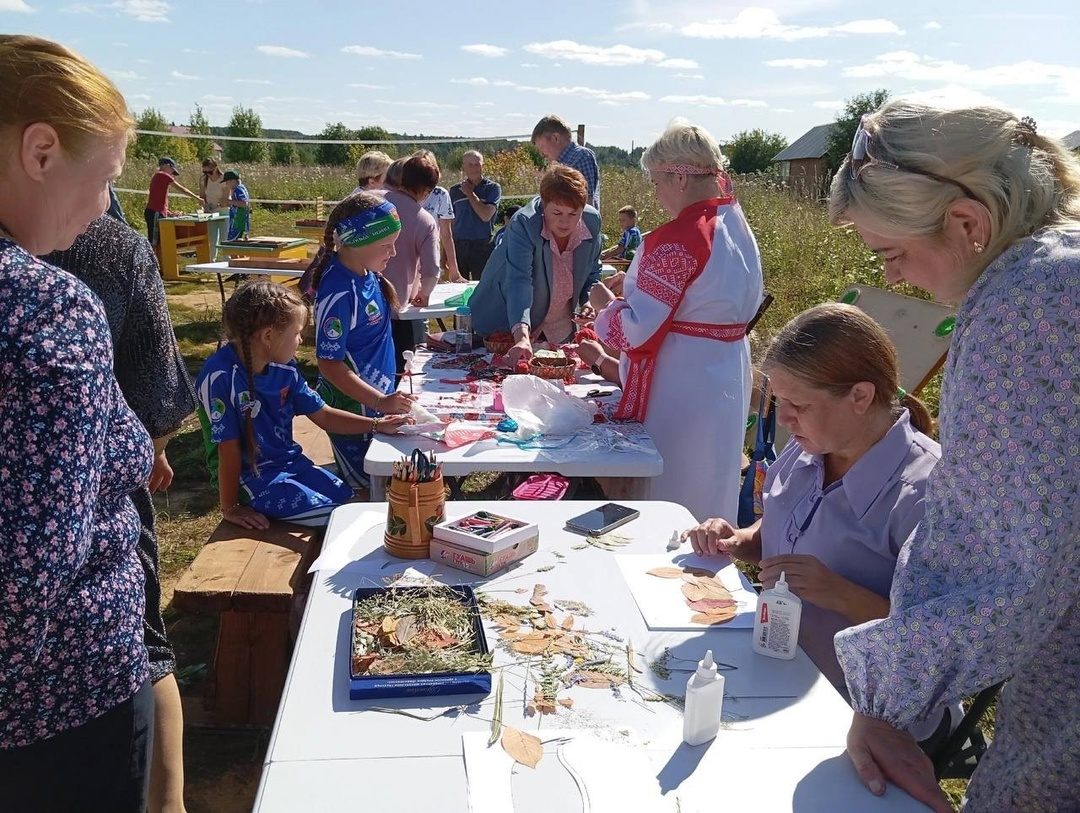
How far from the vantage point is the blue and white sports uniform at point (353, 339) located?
327cm

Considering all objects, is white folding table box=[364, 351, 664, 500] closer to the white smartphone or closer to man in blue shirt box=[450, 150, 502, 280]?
the white smartphone

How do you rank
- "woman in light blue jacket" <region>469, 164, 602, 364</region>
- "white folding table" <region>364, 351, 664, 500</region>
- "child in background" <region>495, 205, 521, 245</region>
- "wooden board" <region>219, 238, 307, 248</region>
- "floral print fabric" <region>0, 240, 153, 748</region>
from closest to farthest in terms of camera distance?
"floral print fabric" <region>0, 240, 153, 748</region>, "white folding table" <region>364, 351, 664, 500</region>, "woman in light blue jacket" <region>469, 164, 602, 364</region>, "child in background" <region>495, 205, 521, 245</region>, "wooden board" <region>219, 238, 307, 248</region>

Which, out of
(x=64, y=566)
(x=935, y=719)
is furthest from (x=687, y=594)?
(x=64, y=566)

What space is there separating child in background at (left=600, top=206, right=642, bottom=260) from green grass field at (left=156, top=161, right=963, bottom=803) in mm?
1448

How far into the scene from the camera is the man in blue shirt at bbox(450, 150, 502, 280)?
835 centimetres

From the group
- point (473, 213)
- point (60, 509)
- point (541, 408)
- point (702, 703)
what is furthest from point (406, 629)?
point (473, 213)

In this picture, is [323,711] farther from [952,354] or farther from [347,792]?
[952,354]

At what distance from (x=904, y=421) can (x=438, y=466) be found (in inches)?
42.4

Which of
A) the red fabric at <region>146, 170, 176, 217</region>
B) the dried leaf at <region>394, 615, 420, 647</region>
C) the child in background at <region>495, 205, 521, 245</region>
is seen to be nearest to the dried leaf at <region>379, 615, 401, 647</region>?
the dried leaf at <region>394, 615, 420, 647</region>

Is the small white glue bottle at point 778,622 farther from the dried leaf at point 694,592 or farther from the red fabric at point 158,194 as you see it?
the red fabric at point 158,194

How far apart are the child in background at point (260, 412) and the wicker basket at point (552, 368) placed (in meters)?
0.83

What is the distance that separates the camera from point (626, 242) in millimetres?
9133

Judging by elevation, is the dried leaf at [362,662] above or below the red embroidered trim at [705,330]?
below

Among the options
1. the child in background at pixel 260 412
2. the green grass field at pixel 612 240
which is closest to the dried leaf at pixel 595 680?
the child in background at pixel 260 412
